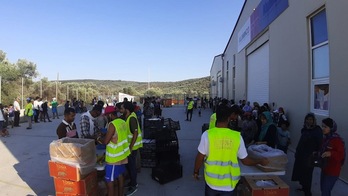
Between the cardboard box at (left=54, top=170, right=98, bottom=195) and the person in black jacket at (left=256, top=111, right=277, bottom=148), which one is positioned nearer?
the cardboard box at (left=54, top=170, right=98, bottom=195)

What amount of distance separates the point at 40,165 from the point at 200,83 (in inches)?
3201

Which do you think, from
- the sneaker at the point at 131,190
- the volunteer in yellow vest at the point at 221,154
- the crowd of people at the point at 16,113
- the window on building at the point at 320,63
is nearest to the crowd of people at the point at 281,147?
the volunteer in yellow vest at the point at 221,154

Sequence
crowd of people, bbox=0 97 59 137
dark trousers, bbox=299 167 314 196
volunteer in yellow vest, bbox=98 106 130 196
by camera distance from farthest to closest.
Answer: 1. crowd of people, bbox=0 97 59 137
2. dark trousers, bbox=299 167 314 196
3. volunteer in yellow vest, bbox=98 106 130 196

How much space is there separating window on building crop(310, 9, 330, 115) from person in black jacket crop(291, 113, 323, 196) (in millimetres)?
2303

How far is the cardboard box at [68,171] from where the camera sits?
434 cm

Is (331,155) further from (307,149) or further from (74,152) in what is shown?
(74,152)

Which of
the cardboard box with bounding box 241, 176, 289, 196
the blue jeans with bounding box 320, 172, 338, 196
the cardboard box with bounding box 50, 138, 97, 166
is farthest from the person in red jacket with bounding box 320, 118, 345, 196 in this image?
the cardboard box with bounding box 50, 138, 97, 166

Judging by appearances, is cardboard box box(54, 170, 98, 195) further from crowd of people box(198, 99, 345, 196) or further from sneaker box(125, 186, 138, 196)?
Answer: crowd of people box(198, 99, 345, 196)

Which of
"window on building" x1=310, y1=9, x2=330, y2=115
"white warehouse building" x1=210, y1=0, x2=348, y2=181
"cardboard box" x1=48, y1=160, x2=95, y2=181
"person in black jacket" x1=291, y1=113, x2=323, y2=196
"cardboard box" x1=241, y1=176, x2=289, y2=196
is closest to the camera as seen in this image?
"cardboard box" x1=241, y1=176, x2=289, y2=196

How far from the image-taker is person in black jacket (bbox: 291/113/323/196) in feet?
16.1

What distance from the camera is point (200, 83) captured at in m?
87.8

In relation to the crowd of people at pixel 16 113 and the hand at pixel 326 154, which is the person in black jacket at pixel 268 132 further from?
the crowd of people at pixel 16 113

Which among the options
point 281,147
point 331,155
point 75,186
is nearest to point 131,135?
point 75,186

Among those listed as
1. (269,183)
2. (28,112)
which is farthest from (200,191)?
(28,112)
